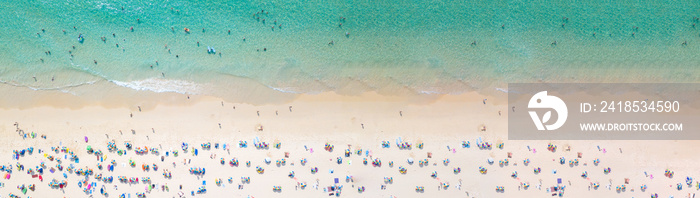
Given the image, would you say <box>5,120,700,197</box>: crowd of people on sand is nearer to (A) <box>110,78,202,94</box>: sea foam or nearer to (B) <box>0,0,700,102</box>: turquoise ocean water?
(A) <box>110,78,202,94</box>: sea foam

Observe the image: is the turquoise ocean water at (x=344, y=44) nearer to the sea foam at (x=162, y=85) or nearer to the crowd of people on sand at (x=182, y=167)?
the sea foam at (x=162, y=85)

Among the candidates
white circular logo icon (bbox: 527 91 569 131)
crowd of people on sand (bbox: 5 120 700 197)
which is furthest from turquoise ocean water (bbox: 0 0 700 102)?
crowd of people on sand (bbox: 5 120 700 197)

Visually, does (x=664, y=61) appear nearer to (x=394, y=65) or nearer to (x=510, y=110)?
(x=510, y=110)

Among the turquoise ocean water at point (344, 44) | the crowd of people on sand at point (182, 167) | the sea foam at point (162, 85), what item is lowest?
the crowd of people on sand at point (182, 167)

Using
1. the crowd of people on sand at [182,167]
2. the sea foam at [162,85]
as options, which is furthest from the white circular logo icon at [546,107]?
the sea foam at [162,85]

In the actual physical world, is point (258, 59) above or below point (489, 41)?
below

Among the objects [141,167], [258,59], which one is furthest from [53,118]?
[258,59]
